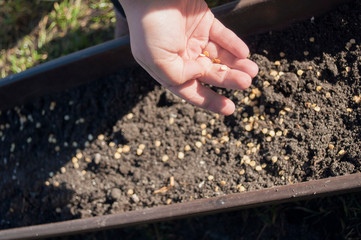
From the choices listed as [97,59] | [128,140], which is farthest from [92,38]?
[128,140]

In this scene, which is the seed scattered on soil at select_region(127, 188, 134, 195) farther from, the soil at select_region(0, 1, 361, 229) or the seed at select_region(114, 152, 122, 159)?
the seed at select_region(114, 152, 122, 159)

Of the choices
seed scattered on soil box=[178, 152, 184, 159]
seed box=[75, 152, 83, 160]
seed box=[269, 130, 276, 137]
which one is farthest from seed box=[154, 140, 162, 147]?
seed box=[269, 130, 276, 137]

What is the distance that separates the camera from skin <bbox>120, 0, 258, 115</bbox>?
56.1 inches

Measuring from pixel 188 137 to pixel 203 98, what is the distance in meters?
0.26

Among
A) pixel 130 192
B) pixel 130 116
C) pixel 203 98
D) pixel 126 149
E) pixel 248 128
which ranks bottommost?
pixel 130 192

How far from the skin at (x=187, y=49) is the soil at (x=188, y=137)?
19 centimetres

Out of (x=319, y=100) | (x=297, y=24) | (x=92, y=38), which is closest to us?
(x=319, y=100)

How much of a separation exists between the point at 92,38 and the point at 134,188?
1.08 meters

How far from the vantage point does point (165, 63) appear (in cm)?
144

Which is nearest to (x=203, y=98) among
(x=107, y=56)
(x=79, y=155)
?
(x=107, y=56)

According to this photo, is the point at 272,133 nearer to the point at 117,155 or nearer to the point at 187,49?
the point at 187,49

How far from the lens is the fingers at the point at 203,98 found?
5.13ft

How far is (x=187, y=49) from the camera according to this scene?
1637 mm

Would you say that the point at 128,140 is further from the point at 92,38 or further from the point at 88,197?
the point at 92,38
